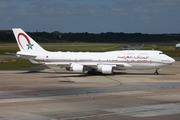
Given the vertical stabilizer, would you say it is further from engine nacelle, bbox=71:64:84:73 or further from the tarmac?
the tarmac

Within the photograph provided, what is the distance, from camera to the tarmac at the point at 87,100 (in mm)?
24203

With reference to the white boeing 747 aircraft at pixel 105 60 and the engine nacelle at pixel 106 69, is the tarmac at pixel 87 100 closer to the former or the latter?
the engine nacelle at pixel 106 69

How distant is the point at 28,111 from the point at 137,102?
8.32m

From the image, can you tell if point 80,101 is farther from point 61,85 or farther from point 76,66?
point 76,66

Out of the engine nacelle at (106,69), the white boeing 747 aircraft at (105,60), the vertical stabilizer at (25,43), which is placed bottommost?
the engine nacelle at (106,69)

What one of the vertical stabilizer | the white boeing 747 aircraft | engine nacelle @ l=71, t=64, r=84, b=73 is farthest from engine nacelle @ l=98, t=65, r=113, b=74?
the vertical stabilizer

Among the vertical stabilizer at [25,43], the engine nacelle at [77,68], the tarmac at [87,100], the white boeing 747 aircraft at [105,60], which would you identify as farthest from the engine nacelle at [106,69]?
the vertical stabilizer at [25,43]

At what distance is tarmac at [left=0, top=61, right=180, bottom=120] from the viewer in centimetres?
2420

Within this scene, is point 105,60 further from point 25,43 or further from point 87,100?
point 87,100

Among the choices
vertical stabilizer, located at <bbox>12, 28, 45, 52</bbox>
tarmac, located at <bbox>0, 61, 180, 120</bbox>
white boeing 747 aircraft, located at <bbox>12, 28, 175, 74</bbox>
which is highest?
vertical stabilizer, located at <bbox>12, 28, 45, 52</bbox>

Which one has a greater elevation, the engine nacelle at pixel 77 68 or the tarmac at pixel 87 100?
the engine nacelle at pixel 77 68

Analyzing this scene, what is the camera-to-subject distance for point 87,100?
1208 inches

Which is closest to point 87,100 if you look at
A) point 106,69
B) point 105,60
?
point 106,69

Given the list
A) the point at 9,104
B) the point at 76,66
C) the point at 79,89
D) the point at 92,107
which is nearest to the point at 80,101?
the point at 92,107
